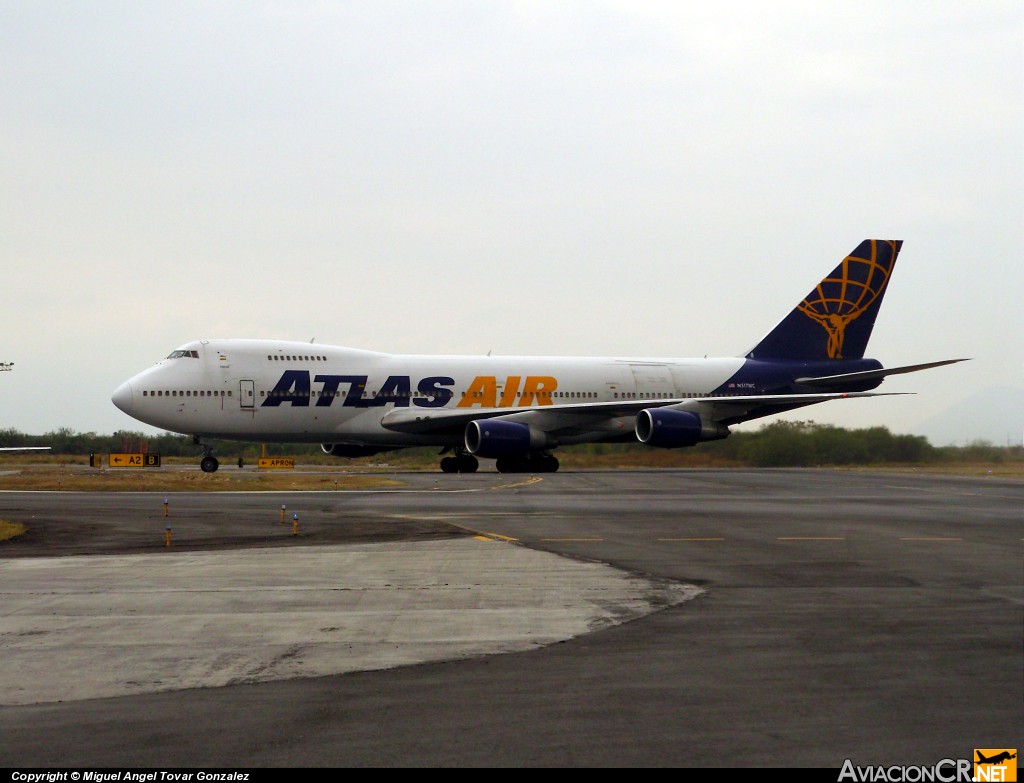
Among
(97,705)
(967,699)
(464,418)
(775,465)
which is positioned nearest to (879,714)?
(967,699)

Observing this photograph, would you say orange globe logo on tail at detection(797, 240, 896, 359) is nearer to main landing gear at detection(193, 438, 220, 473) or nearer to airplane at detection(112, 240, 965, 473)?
airplane at detection(112, 240, 965, 473)

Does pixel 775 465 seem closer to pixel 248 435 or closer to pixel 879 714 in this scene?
pixel 248 435

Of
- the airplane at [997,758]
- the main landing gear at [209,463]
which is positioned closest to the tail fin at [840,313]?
the main landing gear at [209,463]

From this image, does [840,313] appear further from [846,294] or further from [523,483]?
[523,483]

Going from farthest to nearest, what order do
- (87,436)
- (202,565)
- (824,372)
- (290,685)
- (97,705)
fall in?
(87,436), (824,372), (202,565), (290,685), (97,705)

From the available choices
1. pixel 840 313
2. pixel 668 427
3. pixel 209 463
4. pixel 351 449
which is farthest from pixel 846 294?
pixel 209 463

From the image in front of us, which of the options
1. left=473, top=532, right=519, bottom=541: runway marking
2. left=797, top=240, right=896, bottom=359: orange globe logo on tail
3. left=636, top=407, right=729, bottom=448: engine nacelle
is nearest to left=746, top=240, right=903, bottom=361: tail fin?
left=797, top=240, right=896, bottom=359: orange globe logo on tail

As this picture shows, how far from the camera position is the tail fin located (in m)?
49.0

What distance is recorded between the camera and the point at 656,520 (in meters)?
21.1

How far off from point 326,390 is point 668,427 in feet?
43.3

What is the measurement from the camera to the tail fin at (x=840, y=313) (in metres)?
49.0

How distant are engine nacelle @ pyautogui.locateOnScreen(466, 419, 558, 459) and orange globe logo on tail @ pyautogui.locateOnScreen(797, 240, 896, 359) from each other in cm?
1688

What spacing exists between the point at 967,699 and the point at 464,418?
111 feet

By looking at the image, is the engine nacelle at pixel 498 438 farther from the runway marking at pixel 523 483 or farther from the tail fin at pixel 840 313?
the tail fin at pixel 840 313
